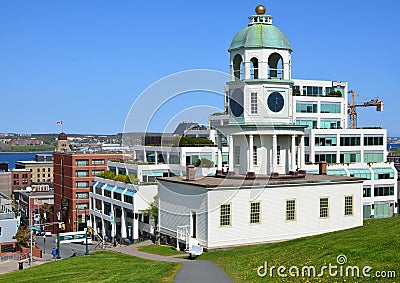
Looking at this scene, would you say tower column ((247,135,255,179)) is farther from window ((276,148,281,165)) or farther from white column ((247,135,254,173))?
window ((276,148,281,165))

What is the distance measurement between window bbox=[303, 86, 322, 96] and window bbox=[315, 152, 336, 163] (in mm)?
18126

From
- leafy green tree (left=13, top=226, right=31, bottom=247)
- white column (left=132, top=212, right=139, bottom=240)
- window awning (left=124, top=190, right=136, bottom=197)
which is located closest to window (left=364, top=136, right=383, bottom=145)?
window awning (left=124, top=190, right=136, bottom=197)

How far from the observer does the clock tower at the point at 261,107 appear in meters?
47.8

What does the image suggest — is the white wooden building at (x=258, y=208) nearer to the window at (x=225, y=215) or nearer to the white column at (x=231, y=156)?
the window at (x=225, y=215)

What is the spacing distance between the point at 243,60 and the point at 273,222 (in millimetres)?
13685

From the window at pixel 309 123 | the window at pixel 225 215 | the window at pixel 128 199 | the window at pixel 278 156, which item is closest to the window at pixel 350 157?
the window at pixel 309 123

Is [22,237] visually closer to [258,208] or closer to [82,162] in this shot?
[82,162]

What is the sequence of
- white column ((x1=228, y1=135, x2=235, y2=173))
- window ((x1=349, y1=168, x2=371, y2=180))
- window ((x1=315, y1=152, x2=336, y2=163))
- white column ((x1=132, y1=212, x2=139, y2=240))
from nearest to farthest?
white column ((x1=228, y1=135, x2=235, y2=173)), white column ((x1=132, y1=212, x2=139, y2=240)), window ((x1=349, y1=168, x2=371, y2=180)), window ((x1=315, y1=152, x2=336, y2=163))

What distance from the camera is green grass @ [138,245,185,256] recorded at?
43469 mm

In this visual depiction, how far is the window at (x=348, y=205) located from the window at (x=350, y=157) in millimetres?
45097

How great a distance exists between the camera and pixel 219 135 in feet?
171

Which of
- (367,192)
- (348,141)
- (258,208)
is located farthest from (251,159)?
(348,141)

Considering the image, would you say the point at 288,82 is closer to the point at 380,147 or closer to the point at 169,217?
the point at 169,217

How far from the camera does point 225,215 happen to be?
141 ft
